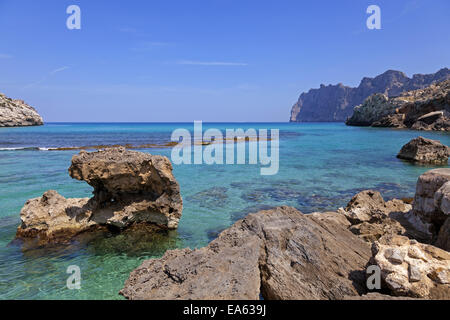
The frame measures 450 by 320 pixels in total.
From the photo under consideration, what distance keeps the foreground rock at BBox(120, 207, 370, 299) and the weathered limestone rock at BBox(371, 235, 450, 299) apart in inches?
24.3

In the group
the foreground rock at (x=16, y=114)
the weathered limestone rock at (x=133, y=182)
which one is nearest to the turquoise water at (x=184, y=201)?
the weathered limestone rock at (x=133, y=182)

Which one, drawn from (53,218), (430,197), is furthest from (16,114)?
(430,197)

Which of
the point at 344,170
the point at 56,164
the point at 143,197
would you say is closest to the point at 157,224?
the point at 143,197

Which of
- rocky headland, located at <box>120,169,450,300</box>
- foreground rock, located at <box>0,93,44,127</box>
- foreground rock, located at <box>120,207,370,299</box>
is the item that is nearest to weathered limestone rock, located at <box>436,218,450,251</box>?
rocky headland, located at <box>120,169,450,300</box>

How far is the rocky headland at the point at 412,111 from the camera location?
62.6 m

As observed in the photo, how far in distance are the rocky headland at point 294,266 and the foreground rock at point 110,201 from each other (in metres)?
3.55

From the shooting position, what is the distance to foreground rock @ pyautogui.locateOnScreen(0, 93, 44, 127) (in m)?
89.8

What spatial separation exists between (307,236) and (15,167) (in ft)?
78.6

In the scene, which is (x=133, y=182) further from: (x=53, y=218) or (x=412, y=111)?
(x=412, y=111)

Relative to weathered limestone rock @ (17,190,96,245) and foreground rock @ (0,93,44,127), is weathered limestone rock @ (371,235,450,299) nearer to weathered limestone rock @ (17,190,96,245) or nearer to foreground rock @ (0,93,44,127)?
weathered limestone rock @ (17,190,96,245)

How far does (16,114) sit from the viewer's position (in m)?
94.8
